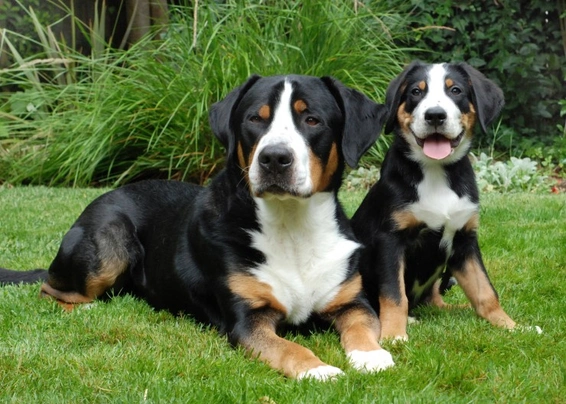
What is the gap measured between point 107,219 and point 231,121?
1.17 metres

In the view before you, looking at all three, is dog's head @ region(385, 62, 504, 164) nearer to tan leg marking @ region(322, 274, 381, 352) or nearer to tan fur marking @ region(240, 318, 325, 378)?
tan leg marking @ region(322, 274, 381, 352)

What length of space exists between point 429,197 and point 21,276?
103 inches

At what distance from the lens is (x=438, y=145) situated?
168 inches

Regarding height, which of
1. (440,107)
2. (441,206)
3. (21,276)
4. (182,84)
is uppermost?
(440,107)

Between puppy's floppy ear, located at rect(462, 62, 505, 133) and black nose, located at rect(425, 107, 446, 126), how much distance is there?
279 mm

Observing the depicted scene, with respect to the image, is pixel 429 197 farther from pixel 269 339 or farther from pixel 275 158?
pixel 269 339

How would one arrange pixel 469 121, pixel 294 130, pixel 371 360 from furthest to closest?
pixel 469 121, pixel 294 130, pixel 371 360

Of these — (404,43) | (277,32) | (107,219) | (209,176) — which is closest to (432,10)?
(404,43)

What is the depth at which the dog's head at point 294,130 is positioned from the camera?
3.66m

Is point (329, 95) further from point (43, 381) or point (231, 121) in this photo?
point (43, 381)

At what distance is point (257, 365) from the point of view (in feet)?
11.2

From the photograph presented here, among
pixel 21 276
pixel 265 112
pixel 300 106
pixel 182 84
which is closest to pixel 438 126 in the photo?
pixel 300 106

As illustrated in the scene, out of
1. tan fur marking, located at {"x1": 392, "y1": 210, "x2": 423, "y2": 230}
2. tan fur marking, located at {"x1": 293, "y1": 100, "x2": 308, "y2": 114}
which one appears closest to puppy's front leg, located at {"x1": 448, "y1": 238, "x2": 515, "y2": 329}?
tan fur marking, located at {"x1": 392, "y1": 210, "x2": 423, "y2": 230}

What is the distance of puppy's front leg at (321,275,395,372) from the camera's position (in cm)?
345
